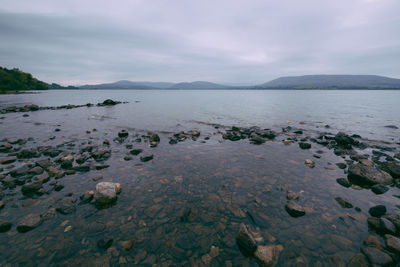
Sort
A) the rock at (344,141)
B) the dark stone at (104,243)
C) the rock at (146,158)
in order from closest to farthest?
the dark stone at (104,243), the rock at (146,158), the rock at (344,141)

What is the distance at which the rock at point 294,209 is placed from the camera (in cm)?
726

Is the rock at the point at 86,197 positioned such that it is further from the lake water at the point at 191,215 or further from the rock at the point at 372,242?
the rock at the point at 372,242

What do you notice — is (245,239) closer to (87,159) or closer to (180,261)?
(180,261)

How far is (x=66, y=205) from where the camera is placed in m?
7.44

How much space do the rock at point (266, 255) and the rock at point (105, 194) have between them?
Result: 6.49 m

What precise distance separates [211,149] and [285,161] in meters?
6.09

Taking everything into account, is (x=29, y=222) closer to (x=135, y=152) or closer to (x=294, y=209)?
(x=135, y=152)

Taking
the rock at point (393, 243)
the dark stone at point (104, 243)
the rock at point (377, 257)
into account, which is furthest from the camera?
the dark stone at point (104, 243)

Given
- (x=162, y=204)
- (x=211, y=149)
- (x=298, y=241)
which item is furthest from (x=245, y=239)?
(x=211, y=149)

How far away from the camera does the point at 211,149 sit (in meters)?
15.6

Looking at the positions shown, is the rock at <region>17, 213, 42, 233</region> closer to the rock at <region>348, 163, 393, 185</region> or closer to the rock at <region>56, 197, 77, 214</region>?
the rock at <region>56, 197, 77, 214</region>

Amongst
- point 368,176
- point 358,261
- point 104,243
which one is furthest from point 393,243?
point 104,243

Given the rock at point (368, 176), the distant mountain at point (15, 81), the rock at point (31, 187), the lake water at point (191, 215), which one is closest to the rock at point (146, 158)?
the lake water at point (191, 215)

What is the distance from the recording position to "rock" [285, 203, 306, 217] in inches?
286
